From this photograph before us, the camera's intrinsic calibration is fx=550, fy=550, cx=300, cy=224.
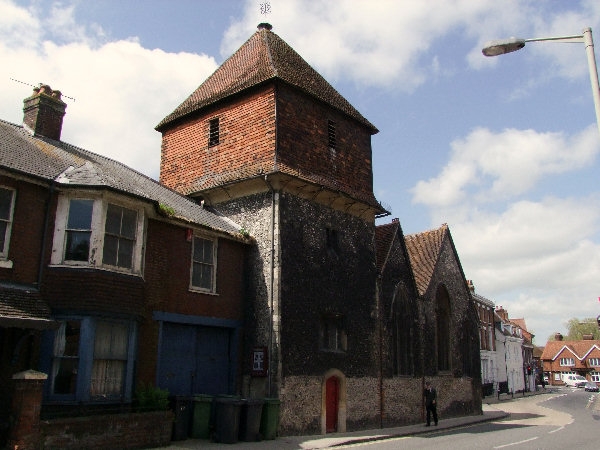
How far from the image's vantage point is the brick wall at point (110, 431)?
1073 centimetres

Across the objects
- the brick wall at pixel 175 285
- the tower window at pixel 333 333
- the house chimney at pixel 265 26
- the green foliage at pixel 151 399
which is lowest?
the green foliage at pixel 151 399

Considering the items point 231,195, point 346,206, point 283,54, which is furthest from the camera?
point 283,54

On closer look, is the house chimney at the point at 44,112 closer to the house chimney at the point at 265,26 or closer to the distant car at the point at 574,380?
the house chimney at the point at 265,26

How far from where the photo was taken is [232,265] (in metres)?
17.6

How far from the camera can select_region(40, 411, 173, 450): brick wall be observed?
10.7 metres

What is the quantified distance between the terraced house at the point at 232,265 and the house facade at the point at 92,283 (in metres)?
0.04

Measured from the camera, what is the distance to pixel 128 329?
13.6m

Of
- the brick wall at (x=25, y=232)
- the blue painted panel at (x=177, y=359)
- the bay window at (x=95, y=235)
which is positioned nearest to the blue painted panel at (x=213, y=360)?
the blue painted panel at (x=177, y=359)

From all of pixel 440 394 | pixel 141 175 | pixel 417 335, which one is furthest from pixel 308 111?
pixel 440 394

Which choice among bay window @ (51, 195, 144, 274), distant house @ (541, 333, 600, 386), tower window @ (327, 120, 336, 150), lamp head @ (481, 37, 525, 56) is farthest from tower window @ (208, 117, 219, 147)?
distant house @ (541, 333, 600, 386)

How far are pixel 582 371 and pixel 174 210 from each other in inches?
3912

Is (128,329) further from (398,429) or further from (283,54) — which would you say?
(283,54)

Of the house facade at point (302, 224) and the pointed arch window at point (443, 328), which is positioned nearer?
the house facade at point (302, 224)

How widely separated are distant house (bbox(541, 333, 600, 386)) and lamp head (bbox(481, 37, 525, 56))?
98769mm
